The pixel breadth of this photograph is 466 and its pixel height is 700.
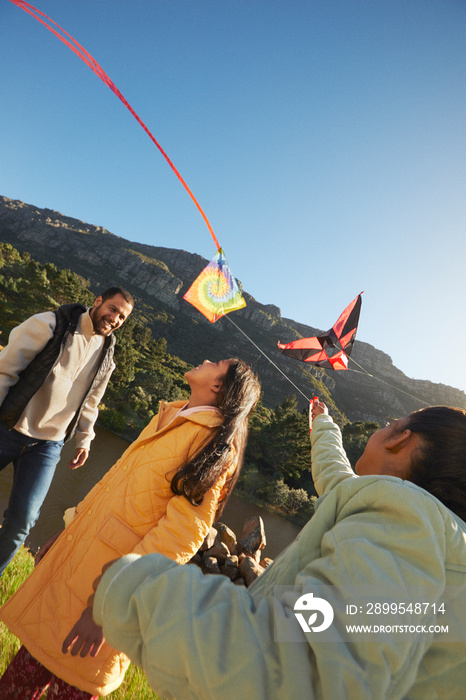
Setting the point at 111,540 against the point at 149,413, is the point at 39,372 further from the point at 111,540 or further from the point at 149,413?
the point at 149,413

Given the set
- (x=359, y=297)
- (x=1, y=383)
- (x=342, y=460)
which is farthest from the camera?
(x=359, y=297)

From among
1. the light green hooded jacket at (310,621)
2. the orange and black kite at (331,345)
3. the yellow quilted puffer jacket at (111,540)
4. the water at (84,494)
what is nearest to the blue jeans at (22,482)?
the yellow quilted puffer jacket at (111,540)

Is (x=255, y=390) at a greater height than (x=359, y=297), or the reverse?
(x=359, y=297)

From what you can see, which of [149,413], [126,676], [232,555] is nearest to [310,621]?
[126,676]

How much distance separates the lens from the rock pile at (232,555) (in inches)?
254

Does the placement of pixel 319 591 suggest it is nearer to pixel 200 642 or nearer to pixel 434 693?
pixel 200 642

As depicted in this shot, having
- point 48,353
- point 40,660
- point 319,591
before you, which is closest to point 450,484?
point 319,591

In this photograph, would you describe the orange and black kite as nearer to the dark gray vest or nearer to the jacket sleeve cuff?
the dark gray vest

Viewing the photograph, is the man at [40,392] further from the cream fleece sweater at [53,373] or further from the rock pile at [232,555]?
the rock pile at [232,555]

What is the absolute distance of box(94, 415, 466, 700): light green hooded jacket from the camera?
461 millimetres

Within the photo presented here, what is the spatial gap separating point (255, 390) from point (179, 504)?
76 cm

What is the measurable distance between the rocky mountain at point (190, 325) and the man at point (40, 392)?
5155 cm

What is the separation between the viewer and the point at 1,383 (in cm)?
182

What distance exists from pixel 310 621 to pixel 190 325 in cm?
7300
